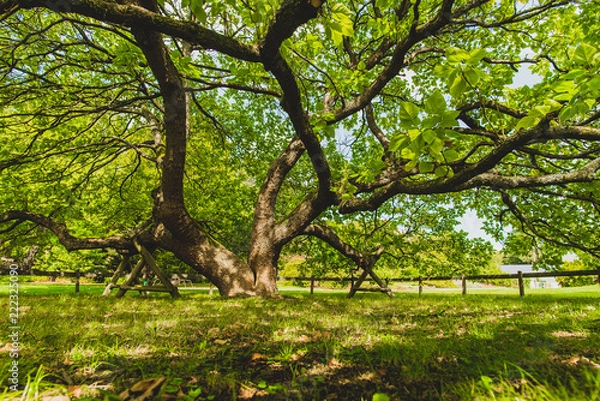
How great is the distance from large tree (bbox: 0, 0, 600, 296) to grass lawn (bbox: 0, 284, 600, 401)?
1500 mm

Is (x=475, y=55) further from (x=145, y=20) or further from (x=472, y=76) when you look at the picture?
(x=145, y=20)

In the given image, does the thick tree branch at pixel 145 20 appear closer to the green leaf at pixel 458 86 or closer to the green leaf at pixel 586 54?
the green leaf at pixel 458 86

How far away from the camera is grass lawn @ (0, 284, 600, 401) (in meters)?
1.73

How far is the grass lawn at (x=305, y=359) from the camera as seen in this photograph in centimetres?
173

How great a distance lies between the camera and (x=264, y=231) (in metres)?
8.52

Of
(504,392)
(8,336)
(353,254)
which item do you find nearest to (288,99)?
(504,392)

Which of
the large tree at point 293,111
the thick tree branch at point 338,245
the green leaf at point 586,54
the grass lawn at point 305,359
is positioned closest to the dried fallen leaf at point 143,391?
the grass lawn at point 305,359

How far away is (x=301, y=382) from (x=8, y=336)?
3.26m

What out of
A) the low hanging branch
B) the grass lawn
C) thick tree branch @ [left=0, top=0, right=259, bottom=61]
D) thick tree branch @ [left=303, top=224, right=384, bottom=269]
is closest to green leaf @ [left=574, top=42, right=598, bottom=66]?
the grass lawn

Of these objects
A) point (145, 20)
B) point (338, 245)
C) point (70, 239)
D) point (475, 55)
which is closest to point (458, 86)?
point (475, 55)

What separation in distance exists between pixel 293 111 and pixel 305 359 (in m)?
3.15

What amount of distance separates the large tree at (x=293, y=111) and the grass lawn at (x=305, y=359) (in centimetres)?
150

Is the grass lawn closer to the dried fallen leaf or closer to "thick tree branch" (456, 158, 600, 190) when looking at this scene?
the dried fallen leaf

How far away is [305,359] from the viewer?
2.40 m
